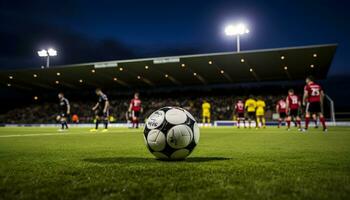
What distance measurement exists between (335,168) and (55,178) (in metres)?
2.77

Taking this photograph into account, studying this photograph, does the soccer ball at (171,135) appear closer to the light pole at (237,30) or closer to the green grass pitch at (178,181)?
the green grass pitch at (178,181)

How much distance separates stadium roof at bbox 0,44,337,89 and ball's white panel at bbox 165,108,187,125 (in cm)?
1953

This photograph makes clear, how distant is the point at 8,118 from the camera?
3828cm

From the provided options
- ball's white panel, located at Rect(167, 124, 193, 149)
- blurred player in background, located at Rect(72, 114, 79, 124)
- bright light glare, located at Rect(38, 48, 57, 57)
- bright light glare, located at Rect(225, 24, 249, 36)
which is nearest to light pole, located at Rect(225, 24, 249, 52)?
bright light glare, located at Rect(225, 24, 249, 36)

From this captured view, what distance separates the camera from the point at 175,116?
12.3 ft

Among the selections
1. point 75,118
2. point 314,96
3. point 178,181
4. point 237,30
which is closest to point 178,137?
point 178,181

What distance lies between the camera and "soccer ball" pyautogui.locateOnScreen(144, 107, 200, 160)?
3.57 metres

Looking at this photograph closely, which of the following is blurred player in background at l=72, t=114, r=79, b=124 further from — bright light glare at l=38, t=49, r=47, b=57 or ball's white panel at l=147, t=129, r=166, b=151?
ball's white panel at l=147, t=129, r=166, b=151

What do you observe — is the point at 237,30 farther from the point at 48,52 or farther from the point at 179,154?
the point at 179,154

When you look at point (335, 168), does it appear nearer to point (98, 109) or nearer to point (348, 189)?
point (348, 189)

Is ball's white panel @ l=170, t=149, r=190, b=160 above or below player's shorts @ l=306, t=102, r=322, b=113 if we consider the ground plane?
below

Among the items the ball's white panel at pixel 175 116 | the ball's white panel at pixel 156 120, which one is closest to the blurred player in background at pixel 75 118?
the ball's white panel at pixel 156 120

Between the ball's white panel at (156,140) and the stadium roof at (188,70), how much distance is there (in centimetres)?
1986

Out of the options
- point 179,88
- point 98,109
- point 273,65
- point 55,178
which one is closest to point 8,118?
point 179,88
